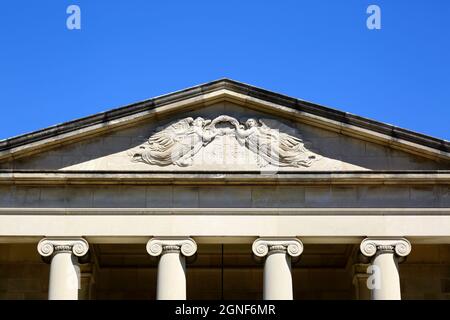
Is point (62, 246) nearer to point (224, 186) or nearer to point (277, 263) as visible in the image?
point (224, 186)

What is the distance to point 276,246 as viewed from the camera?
3631 centimetres

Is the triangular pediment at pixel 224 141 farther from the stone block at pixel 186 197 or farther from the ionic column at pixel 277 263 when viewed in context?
the ionic column at pixel 277 263

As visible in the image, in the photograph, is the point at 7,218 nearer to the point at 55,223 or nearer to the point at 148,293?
the point at 55,223

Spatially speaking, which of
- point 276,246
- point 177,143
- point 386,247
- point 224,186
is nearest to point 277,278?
point 276,246

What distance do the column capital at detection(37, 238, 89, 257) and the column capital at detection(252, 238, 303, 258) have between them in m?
5.74

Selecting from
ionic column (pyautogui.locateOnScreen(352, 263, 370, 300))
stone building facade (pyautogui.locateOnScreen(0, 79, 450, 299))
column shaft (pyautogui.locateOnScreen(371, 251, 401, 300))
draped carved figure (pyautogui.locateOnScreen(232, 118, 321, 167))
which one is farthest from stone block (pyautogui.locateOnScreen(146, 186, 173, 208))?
ionic column (pyautogui.locateOnScreen(352, 263, 370, 300))

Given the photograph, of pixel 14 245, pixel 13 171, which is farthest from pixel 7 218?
pixel 14 245

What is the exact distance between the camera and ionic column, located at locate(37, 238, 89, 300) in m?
35.9

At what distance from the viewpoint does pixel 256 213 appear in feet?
120

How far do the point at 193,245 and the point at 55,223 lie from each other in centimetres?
470

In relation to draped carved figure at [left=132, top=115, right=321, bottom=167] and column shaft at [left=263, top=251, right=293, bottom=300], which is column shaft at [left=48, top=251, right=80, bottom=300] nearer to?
draped carved figure at [left=132, top=115, right=321, bottom=167]

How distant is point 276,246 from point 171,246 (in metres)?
3.50

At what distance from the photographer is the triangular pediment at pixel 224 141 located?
37.1 m
